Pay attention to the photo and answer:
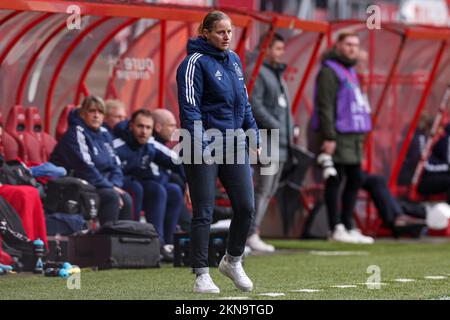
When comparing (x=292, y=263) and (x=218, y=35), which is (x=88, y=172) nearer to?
(x=292, y=263)

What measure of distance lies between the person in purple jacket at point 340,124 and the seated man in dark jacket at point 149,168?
2.81 metres

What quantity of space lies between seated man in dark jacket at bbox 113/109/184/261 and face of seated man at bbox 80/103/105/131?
55 centimetres

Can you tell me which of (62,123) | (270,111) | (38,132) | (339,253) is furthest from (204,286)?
(270,111)

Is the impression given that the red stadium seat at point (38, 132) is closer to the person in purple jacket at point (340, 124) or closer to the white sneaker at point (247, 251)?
the white sneaker at point (247, 251)

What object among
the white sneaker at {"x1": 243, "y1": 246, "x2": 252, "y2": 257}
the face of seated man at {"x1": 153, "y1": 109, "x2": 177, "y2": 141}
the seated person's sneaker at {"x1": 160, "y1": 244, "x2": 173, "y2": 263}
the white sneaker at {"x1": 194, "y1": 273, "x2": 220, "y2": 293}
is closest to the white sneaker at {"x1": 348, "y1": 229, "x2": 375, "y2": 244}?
the white sneaker at {"x1": 243, "y1": 246, "x2": 252, "y2": 257}

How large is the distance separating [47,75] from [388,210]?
4.86 metres

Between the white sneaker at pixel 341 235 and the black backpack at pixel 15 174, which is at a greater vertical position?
the black backpack at pixel 15 174

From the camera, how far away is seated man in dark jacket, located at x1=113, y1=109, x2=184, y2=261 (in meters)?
12.9

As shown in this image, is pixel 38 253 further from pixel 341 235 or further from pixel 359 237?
pixel 359 237

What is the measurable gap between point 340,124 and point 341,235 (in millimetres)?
1249

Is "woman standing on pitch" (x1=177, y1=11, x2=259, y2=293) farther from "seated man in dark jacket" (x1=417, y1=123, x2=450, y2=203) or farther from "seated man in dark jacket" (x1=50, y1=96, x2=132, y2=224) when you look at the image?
"seated man in dark jacket" (x1=417, y1=123, x2=450, y2=203)

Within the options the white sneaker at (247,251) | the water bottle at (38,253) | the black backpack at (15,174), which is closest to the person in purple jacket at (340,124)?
the white sneaker at (247,251)

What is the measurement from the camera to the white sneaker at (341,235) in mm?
15664

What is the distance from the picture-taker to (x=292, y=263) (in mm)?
12484
